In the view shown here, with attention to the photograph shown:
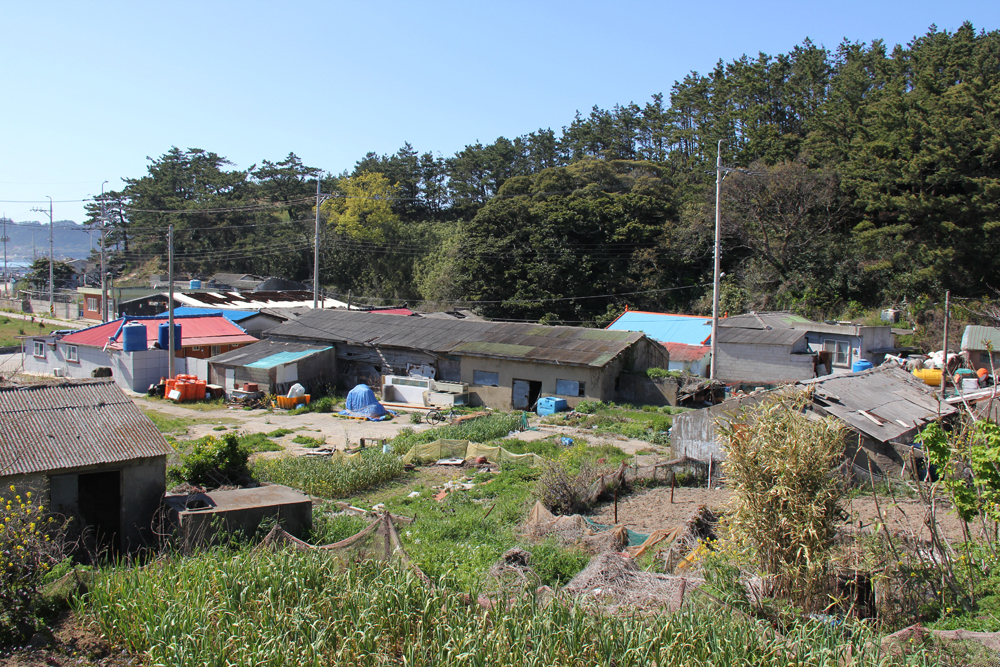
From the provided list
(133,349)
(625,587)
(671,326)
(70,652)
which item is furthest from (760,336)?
(70,652)

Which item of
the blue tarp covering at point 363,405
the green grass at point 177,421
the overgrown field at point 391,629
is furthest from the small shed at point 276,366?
the overgrown field at point 391,629

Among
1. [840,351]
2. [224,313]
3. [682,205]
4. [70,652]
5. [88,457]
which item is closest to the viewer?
[70,652]

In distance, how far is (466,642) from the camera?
6.41 m

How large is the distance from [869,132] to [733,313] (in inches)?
527

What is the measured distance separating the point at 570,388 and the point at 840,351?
573 inches

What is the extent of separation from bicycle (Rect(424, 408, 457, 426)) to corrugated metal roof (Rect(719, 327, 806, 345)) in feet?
48.0

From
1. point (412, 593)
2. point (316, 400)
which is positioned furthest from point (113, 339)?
point (412, 593)

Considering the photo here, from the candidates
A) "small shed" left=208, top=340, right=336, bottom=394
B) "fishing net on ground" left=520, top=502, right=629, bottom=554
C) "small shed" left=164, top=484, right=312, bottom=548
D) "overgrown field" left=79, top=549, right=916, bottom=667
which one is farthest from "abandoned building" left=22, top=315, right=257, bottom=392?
"overgrown field" left=79, top=549, right=916, bottom=667

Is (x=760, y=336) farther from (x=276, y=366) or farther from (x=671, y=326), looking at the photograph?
(x=276, y=366)

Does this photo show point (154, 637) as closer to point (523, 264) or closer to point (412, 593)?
point (412, 593)

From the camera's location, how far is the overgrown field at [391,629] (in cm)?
645

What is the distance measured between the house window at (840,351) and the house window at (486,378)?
16.6 meters

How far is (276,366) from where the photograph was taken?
96.2ft

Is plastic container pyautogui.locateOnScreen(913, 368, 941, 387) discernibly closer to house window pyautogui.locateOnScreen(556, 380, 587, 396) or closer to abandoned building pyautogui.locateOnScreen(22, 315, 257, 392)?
house window pyautogui.locateOnScreen(556, 380, 587, 396)
